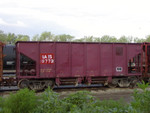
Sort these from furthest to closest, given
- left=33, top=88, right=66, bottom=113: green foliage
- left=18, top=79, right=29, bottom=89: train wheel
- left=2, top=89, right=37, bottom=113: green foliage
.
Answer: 1. left=18, top=79, right=29, bottom=89: train wheel
2. left=2, top=89, right=37, bottom=113: green foliage
3. left=33, top=88, right=66, bottom=113: green foliage

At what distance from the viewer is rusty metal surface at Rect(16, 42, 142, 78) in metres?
10.9

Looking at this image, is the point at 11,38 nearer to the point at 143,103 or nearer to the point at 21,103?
the point at 21,103

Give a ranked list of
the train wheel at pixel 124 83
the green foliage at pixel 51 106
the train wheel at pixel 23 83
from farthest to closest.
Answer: the train wheel at pixel 124 83 → the train wheel at pixel 23 83 → the green foliage at pixel 51 106

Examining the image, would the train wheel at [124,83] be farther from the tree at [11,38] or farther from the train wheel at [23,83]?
the tree at [11,38]

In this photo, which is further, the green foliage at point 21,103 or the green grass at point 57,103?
the green foliage at point 21,103

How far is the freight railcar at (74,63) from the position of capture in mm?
10867

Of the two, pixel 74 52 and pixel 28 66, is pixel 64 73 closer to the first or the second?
pixel 74 52

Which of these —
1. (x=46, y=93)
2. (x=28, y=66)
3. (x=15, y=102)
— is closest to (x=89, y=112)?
(x=46, y=93)

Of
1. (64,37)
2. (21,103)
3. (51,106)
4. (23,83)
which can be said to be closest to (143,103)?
(51,106)

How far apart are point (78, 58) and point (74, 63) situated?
433 millimetres

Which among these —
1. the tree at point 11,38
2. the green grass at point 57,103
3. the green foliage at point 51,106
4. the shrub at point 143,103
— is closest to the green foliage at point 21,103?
the green grass at point 57,103

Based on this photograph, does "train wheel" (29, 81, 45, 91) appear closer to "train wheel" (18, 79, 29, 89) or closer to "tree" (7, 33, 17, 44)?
"train wheel" (18, 79, 29, 89)

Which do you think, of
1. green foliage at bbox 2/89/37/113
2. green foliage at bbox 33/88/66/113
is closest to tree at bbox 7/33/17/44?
green foliage at bbox 2/89/37/113

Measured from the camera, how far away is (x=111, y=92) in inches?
445
